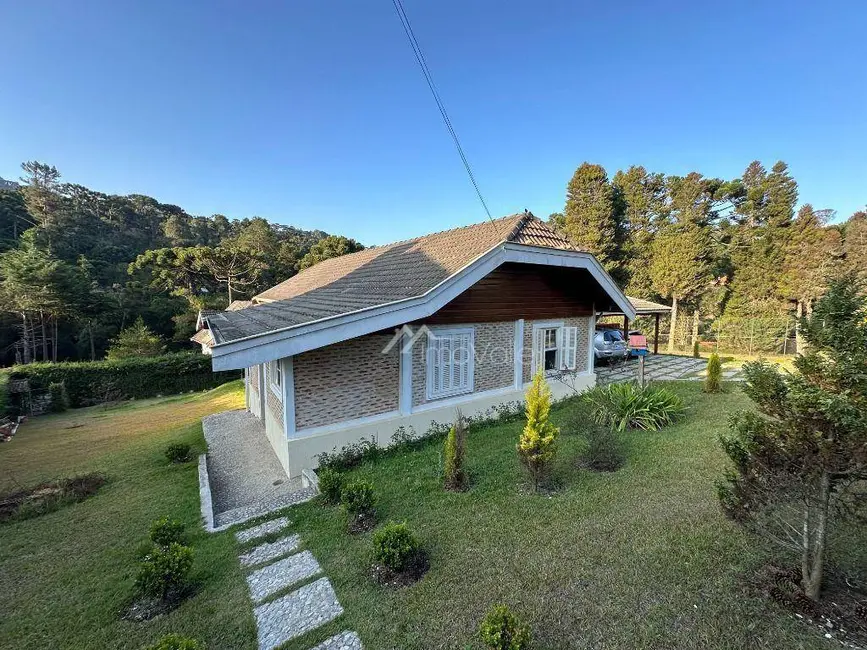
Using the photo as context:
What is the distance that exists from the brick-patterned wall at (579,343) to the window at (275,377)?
6.34m

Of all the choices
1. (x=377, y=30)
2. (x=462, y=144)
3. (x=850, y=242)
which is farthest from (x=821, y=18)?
(x=850, y=242)

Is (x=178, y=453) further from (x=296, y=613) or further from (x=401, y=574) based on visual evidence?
(x=401, y=574)

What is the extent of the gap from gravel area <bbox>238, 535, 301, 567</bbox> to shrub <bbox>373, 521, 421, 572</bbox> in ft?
4.65

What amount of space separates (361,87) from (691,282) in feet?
82.3

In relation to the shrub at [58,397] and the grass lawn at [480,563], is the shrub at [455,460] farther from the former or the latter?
the shrub at [58,397]

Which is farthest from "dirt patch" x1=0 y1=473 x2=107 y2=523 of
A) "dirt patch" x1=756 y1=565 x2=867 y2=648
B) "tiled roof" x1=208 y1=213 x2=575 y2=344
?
"dirt patch" x1=756 y1=565 x2=867 y2=648

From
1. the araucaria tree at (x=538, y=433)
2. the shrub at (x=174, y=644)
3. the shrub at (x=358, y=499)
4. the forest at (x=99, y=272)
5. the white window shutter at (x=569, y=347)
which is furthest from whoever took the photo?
the forest at (x=99, y=272)

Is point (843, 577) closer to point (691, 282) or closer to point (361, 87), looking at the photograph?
point (361, 87)

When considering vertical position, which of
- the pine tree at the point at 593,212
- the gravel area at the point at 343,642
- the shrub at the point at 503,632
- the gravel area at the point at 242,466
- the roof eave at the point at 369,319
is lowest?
the gravel area at the point at 242,466

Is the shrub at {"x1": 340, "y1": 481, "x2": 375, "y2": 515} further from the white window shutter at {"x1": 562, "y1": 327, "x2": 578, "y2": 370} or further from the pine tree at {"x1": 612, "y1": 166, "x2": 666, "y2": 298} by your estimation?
the pine tree at {"x1": 612, "y1": 166, "x2": 666, "y2": 298}

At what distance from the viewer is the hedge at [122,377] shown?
17891 mm

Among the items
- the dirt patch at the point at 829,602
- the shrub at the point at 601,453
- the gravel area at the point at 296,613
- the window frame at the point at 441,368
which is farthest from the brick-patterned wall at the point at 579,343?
the gravel area at the point at 296,613

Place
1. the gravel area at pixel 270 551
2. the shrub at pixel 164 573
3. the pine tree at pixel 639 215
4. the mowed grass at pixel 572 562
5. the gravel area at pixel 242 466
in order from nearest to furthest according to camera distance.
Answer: the mowed grass at pixel 572 562 < the shrub at pixel 164 573 < the gravel area at pixel 270 551 < the gravel area at pixel 242 466 < the pine tree at pixel 639 215

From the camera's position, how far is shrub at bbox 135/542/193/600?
3.78 meters
